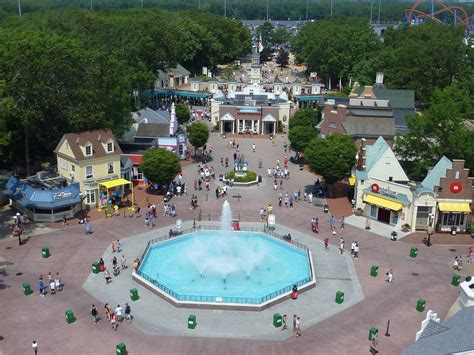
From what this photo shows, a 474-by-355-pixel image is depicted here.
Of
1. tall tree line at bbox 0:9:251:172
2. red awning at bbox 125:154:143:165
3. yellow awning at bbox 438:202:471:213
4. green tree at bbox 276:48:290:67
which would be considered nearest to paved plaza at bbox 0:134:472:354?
yellow awning at bbox 438:202:471:213

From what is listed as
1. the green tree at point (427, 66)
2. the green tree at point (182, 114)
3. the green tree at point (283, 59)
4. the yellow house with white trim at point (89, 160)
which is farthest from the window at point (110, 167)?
the green tree at point (283, 59)

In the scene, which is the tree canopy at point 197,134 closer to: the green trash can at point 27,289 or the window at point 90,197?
the window at point 90,197

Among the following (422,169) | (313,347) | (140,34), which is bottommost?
(313,347)

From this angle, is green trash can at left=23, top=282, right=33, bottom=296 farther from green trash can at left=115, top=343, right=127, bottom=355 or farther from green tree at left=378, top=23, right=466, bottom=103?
green tree at left=378, top=23, right=466, bottom=103

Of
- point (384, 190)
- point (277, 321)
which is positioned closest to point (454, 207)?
point (384, 190)

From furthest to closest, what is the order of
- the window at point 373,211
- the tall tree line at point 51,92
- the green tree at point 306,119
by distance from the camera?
the green tree at point 306,119
the tall tree line at point 51,92
the window at point 373,211

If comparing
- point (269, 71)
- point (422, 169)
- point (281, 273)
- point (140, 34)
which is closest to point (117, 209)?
point (281, 273)

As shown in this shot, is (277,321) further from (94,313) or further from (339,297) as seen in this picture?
(94,313)

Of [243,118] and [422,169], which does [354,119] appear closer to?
[422,169]

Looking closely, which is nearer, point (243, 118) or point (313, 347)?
point (313, 347)
